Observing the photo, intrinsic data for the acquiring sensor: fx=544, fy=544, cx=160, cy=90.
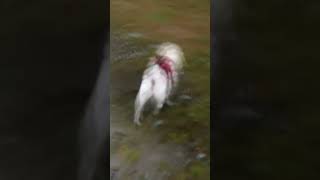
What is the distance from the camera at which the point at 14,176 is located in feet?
5.27

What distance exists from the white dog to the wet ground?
18mm

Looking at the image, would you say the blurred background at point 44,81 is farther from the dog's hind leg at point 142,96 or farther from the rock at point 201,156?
the rock at point 201,156

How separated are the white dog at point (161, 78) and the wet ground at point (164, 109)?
0.06 ft

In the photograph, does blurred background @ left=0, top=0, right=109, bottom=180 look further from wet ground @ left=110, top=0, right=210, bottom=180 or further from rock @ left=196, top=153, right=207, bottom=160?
rock @ left=196, top=153, right=207, bottom=160

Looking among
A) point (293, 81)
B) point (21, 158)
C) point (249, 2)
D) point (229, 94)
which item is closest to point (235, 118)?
point (229, 94)

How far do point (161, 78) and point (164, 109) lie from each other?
0.09 m

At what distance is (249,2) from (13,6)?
27.5 inches

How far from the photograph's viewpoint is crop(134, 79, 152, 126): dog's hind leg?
1647 millimetres

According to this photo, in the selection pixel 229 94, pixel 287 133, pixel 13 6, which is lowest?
pixel 287 133

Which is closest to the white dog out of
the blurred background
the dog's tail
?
the dog's tail

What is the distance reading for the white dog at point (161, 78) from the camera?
1647mm

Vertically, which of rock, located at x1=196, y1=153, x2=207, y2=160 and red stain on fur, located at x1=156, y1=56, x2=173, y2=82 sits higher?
red stain on fur, located at x1=156, y1=56, x2=173, y2=82

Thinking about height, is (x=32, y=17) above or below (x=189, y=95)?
above

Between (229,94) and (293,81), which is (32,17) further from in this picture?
(293,81)
